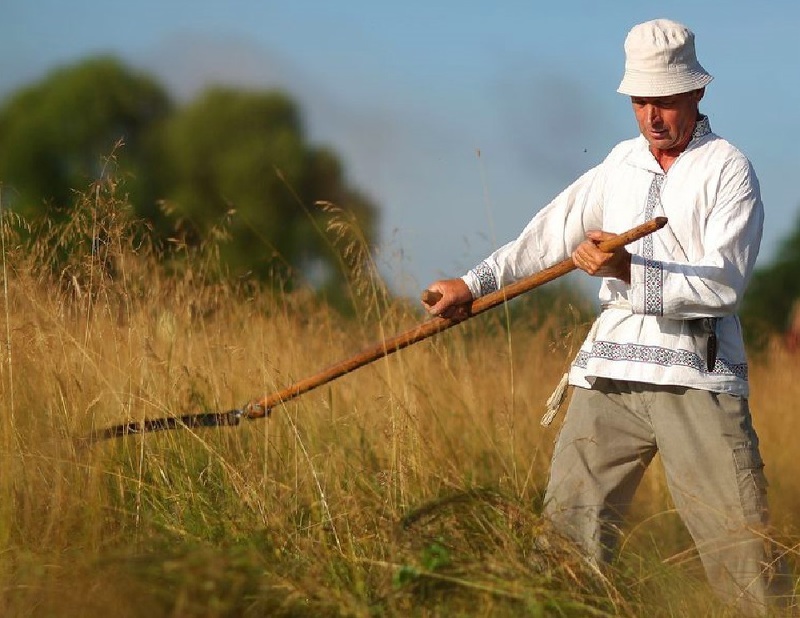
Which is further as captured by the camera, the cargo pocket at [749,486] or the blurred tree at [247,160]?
the blurred tree at [247,160]

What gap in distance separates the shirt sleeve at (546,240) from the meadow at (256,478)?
222 mm

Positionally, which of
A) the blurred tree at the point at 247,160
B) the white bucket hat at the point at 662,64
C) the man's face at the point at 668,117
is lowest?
the man's face at the point at 668,117

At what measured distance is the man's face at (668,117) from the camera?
3.83m

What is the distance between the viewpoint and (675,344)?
3.79 metres

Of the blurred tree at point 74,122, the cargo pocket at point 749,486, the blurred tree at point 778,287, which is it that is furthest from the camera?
the blurred tree at point 74,122

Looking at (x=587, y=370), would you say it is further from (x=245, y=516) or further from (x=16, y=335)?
(x=16, y=335)

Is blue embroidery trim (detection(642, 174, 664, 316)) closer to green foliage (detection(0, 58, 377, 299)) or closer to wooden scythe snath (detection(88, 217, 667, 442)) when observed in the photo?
wooden scythe snath (detection(88, 217, 667, 442))

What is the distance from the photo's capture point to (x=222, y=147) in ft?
80.2

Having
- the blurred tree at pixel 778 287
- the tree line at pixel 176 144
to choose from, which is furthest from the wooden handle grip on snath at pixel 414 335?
the tree line at pixel 176 144

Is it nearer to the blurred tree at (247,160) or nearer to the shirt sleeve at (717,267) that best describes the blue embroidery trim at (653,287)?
the shirt sleeve at (717,267)

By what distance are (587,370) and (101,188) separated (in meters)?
2.06

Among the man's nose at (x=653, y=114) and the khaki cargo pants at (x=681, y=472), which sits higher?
the man's nose at (x=653, y=114)

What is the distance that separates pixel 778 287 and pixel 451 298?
45.8ft

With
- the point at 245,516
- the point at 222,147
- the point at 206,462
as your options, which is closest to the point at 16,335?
the point at 206,462
